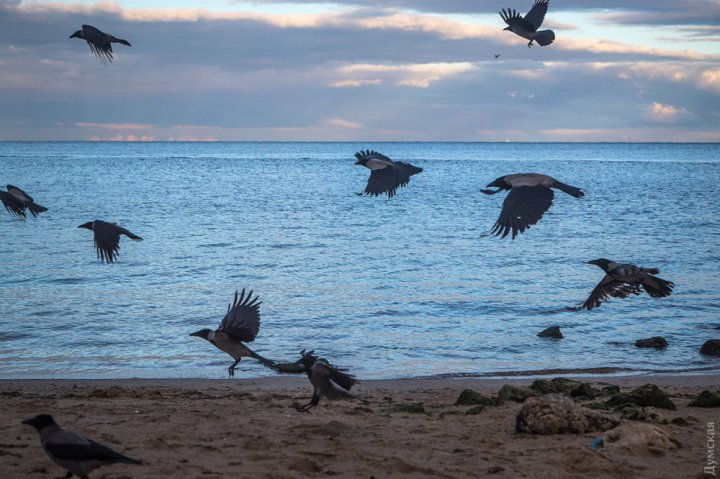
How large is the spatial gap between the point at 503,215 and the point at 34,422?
245 inches

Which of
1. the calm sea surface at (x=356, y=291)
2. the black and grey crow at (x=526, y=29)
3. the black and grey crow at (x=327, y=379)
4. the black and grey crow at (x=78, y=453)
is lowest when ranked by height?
the calm sea surface at (x=356, y=291)

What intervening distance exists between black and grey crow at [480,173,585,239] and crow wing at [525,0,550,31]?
3.15 meters

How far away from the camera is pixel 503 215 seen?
36.4 feet

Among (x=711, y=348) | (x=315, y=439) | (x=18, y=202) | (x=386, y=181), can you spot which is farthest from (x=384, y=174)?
(x=711, y=348)

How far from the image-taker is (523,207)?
442 inches

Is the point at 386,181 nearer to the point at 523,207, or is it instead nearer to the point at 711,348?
the point at 523,207

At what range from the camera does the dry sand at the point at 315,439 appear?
7848mm

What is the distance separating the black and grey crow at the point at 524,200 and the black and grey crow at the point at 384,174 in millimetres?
1859

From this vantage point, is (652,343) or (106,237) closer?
(106,237)

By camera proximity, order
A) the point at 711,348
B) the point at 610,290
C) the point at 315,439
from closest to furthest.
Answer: the point at 315,439
the point at 610,290
the point at 711,348

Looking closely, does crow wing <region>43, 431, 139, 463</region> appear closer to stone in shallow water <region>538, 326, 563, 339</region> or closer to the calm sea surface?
the calm sea surface

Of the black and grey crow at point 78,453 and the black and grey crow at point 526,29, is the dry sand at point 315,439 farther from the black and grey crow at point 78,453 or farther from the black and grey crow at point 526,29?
the black and grey crow at point 526,29

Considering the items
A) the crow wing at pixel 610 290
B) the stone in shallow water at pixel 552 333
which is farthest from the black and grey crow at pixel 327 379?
the stone in shallow water at pixel 552 333

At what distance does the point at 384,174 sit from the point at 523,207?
281cm
